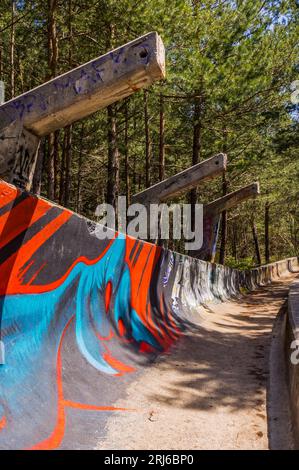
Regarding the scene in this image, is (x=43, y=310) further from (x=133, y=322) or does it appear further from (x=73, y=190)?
(x=73, y=190)

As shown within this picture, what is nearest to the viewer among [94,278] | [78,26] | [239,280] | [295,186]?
[94,278]

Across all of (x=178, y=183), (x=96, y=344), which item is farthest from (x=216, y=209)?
(x=96, y=344)

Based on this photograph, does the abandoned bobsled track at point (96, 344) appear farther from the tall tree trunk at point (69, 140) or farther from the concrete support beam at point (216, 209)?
the concrete support beam at point (216, 209)

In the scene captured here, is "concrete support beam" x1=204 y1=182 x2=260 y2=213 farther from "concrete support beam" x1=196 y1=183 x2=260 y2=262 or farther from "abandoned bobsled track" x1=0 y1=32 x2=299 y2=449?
"abandoned bobsled track" x1=0 y1=32 x2=299 y2=449

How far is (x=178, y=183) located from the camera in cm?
1288

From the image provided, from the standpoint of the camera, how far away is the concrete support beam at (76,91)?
14.9 feet

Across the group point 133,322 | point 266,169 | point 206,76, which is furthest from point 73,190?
point 133,322

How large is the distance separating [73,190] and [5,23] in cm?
1308

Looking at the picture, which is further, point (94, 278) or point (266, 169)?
point (266, 169)

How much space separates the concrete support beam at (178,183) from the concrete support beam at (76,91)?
799 cm

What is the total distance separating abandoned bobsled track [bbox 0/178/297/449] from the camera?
321 centimetres

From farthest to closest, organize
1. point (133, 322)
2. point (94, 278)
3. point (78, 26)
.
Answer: point (78, 26)
point (133, 322)
point (94, 278)

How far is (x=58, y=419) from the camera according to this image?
3.29 m

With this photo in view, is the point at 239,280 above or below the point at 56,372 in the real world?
above
